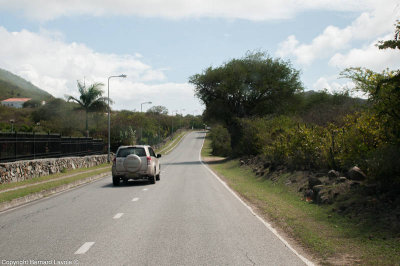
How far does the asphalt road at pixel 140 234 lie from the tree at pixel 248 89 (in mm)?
38242

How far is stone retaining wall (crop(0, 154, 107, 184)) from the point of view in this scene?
20938mm

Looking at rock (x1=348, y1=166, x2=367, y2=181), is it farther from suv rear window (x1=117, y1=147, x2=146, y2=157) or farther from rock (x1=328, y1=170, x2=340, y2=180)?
suv rear window (x1=117, y1=147, x2=146, y2=157)

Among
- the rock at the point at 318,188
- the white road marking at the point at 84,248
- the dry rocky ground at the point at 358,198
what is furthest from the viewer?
the rock at the point at 318,188

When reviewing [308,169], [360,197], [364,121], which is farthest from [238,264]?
[308,169]

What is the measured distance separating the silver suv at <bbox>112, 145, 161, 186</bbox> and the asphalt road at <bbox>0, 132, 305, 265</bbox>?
5.97m

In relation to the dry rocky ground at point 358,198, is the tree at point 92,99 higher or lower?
higher

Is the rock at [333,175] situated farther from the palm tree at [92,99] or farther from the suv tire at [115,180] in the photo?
the palm tree at [92,99]

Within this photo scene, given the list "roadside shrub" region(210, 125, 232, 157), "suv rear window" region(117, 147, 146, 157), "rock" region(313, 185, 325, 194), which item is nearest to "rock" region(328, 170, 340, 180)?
"rock" region(313, 185, 325, 194)

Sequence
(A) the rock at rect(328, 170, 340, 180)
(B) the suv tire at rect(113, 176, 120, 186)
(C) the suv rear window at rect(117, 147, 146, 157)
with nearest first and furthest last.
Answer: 1. (A) the rock at rect(328, 170, 340, 180)
2. (B) the suv tire at rect(113, 176, 120, 186)
3. (C) the suv rear window at rect(117, 147, 146, 157)

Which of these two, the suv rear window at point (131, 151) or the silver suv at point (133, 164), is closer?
the silver suv at point (133, 164)

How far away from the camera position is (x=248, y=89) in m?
51.7

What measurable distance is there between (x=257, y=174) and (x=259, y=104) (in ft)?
91.4

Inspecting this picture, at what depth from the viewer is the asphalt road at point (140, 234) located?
676cm

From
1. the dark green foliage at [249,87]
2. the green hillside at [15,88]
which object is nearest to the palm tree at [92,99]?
the dark green foliage at [249,87]
